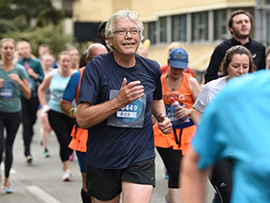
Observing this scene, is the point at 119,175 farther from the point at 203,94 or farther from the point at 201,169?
the point at 201,169

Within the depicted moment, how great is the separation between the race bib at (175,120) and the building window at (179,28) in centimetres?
2883

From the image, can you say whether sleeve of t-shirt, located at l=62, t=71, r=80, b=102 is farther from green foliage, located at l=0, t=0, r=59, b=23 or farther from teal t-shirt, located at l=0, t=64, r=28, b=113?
green foliage, located at l=0, t=0, r=59, b=23

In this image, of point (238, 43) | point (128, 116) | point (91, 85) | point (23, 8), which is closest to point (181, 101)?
point (238, 43)

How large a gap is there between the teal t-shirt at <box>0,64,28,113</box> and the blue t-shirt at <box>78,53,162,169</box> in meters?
4.25

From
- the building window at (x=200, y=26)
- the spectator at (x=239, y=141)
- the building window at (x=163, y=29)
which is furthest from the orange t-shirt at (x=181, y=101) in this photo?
the building window at (x=163, y=29)

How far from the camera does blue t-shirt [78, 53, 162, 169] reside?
4.75 meters

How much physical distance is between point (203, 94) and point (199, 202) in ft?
10.1

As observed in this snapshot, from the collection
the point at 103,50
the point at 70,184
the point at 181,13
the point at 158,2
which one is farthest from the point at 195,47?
the point at 103,50

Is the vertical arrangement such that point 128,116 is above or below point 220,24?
above

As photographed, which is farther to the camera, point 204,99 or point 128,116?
point 204,99

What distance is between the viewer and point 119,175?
481 centimetres

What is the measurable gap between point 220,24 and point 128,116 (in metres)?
28.1

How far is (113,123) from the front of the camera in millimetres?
4754

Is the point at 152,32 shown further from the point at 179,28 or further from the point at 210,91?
the point at 210,91
